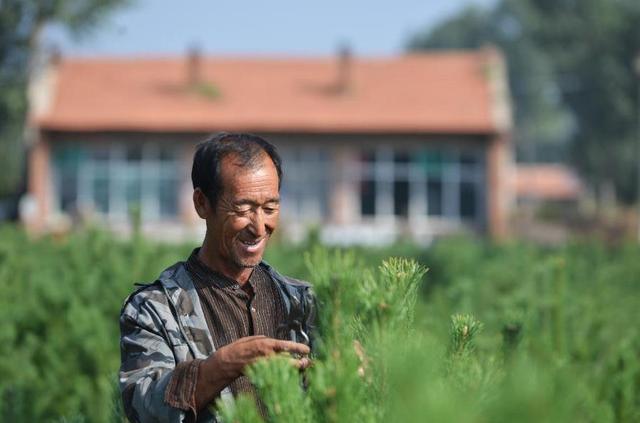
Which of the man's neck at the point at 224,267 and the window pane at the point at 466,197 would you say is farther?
the window pane at the point at 466,197

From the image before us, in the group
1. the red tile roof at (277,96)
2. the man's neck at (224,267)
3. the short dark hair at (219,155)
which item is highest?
the red tile roof at (277,96)

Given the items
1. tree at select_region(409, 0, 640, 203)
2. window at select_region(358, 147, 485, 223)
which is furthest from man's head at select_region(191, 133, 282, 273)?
tree at select_region(409, 0, 640, 203)

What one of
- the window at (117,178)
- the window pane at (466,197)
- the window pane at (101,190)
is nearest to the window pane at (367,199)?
the window pane at (466,197)

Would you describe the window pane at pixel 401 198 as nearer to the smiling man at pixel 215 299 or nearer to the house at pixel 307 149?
the house at pixel 307 149

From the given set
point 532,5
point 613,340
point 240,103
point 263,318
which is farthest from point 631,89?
point 263,318

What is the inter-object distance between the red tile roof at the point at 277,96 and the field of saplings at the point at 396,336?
19750 mm

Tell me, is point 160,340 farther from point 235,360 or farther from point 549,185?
point 549,185

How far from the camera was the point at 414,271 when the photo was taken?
2.03m

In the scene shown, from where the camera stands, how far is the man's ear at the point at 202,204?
267 centimetres

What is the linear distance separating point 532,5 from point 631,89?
16.4 metres

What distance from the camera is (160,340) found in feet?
8.29

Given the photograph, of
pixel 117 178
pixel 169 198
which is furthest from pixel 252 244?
pixel 117 178

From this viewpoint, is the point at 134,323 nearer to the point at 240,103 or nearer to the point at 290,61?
the point at 240,103

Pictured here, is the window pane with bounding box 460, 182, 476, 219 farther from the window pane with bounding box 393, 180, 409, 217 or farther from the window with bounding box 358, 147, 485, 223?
the window pane with bounding box 393, 180, 409, 217
